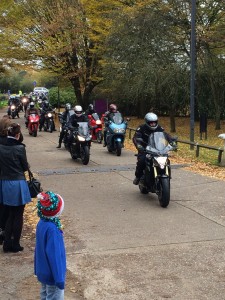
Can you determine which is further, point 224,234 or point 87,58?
point 87,58

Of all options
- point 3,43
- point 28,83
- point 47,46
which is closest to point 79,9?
point 47,46

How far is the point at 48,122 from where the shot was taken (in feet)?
80.4

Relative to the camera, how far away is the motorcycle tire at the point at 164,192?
828cm

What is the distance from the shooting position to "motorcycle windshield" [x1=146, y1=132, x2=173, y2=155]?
8.73m

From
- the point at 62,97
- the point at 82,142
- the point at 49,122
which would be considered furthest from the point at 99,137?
the point at 62,97

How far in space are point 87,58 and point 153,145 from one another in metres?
21.4

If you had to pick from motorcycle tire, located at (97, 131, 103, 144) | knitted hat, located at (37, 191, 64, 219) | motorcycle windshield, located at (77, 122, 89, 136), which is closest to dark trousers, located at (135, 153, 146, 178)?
motorcycle windshield, located at (77, 122, 89, 136)

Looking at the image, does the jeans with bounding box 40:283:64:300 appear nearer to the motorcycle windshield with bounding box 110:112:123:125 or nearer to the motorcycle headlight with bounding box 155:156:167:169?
the motorcycle headlight with bounding box 155:156:167:169

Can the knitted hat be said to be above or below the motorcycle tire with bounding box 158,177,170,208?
above

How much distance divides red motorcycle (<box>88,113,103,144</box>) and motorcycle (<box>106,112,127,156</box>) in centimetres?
335

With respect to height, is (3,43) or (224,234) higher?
(3,43)

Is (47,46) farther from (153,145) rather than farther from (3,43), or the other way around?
(153,145)

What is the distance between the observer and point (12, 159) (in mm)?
6117

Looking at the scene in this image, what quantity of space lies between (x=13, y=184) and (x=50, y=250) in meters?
2.39
